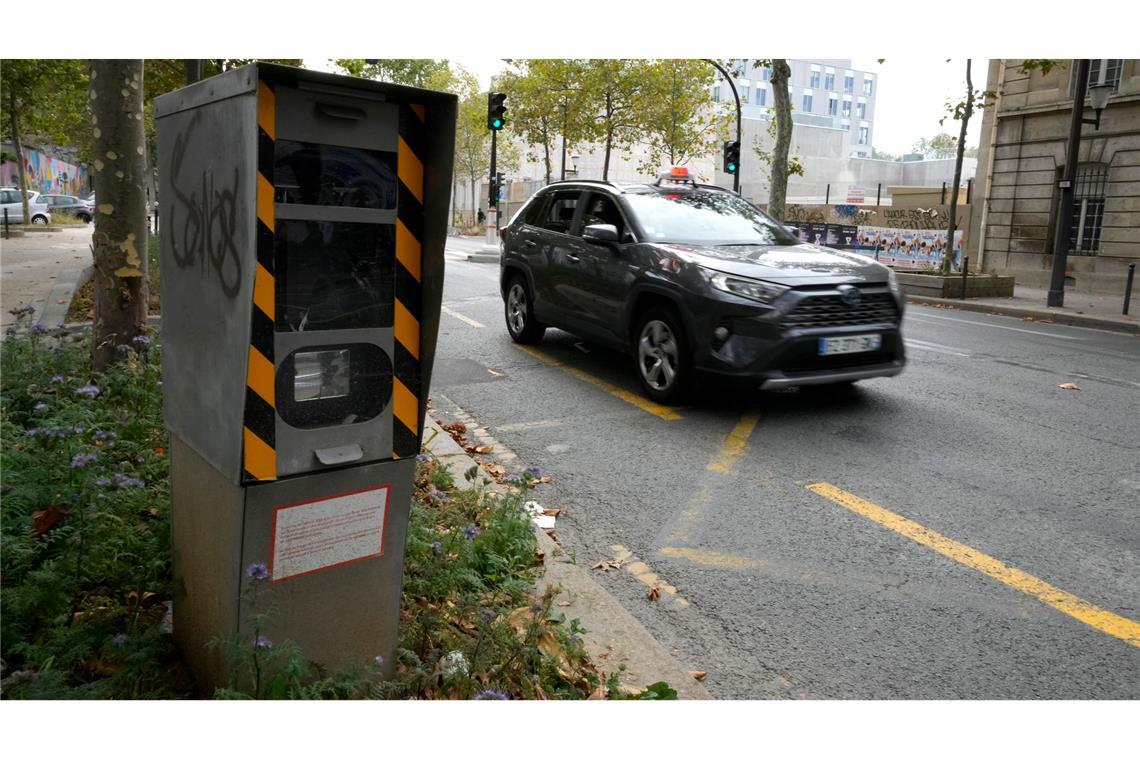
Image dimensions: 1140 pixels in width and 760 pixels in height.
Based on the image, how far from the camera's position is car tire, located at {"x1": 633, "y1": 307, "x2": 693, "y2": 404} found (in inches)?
259

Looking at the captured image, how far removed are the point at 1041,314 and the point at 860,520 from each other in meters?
13.5

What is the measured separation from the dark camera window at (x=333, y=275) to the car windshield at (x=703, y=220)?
4.82 m

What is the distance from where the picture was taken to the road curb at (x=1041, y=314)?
1445cm

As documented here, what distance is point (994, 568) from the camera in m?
3.92

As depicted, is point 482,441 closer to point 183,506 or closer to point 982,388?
point 183,506

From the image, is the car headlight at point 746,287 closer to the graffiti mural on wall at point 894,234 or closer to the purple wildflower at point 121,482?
the purple wildflower at point 121,482

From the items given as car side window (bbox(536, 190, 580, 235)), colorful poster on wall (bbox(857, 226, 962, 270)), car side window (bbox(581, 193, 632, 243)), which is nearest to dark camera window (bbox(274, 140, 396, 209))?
car side window (bbox(581, 193, 632, 243))

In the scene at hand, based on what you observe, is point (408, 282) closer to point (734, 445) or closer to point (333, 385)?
Result: point (333, 385)

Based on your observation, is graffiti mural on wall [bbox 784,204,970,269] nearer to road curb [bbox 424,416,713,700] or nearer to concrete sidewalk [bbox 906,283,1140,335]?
concrete sidewalk [bbox 906,283,1140,335]

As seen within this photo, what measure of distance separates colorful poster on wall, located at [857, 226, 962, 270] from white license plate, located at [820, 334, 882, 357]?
1749 cm

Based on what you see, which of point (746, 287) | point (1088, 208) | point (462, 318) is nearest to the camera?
point (746, 287)

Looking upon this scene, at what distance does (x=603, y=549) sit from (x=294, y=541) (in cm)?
200

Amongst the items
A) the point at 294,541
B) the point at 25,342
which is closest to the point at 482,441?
the point at 25,342

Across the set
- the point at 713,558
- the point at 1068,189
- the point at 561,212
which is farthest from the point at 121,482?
the point at 1068,189
